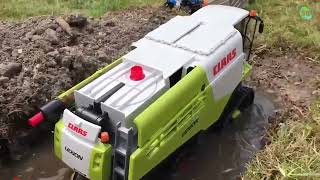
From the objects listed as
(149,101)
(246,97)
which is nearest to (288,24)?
(246,97)

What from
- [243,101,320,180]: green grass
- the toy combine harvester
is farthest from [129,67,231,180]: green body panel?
[243,101,320,180]: green grass

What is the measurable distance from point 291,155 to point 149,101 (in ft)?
6.82

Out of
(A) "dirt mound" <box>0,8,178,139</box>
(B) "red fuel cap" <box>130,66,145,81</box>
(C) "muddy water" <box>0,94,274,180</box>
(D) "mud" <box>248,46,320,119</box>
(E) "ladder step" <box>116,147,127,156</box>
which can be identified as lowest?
(C) "muddy water" <box>0,94,274,180</box>

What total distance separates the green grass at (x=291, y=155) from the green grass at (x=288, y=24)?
3.01 meters

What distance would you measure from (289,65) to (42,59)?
4823 millimetres

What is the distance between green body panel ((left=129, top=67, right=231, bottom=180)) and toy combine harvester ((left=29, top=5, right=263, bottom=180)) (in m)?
0.01

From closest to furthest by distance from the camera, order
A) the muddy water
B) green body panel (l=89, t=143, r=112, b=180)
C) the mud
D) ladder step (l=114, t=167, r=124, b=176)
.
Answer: green body panel (l=89, t=143, r=112, b=180) < ladder step (l=114, t=167, r=124, b=176) < the muddy water < the mud

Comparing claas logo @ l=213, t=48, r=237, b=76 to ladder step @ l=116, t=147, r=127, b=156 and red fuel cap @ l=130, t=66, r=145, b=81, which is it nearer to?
red fuel cap @ l=130, t=66, r=145, b=81

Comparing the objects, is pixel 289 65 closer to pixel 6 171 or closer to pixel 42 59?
pixel 42 59

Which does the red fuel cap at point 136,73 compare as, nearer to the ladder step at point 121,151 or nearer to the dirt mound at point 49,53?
the ladder step at point 121,151

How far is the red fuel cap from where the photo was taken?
550 centimetres

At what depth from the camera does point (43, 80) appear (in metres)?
7.07

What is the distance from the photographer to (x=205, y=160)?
21.8 feet

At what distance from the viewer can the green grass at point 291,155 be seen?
5.43m
